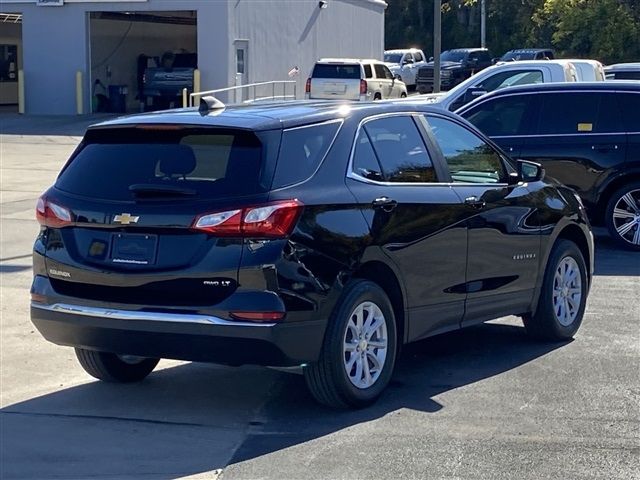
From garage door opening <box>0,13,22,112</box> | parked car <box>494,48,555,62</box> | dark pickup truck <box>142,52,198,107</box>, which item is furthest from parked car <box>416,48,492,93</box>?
garage door opening <box>0,13,22,112</box>

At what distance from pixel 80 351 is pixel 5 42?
121 ft

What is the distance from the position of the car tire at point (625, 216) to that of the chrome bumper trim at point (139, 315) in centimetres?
757

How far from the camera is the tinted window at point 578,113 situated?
12.9 metres

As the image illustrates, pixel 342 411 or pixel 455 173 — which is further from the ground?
pixel 455 173

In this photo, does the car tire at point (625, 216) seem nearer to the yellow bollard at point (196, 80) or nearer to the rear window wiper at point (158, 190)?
the rear window wiper at point (158, 190)

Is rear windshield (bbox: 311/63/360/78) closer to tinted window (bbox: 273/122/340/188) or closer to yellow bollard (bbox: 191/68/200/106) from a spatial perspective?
yellow bollard (bbox: 191/68/200/106)

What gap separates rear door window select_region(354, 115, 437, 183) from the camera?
22.9ft

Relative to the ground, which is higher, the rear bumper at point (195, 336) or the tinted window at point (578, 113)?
the tinted window at point (578, 113)

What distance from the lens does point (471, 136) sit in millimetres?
7992

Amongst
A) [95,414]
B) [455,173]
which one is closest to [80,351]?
[95,414]

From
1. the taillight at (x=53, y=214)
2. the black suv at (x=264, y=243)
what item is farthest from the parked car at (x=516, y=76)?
the taillight at (x=53, y=214)

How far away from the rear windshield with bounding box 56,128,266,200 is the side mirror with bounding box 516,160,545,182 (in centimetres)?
259

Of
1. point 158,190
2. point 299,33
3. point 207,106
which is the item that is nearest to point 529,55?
point 299,33

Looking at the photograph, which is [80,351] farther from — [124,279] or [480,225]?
[480,225]
